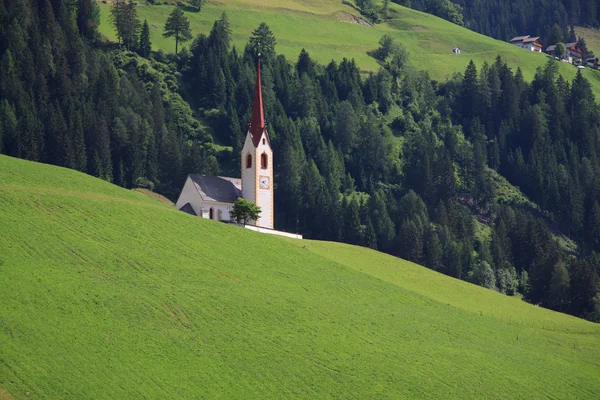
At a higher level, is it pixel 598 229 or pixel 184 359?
pixel 184 359

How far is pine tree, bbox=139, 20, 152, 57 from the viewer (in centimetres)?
17288

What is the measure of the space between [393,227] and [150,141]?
3254 cm

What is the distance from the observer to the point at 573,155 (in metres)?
192

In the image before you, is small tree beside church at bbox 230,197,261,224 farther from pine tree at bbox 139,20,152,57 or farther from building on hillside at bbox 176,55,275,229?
pine tree at bbox 139,20,152,57

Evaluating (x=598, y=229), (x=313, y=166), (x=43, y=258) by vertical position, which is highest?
(x=43, y=258)

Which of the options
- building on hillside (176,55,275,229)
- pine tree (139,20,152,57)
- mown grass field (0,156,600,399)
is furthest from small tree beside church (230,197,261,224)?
pine tree (139,20,152,57)

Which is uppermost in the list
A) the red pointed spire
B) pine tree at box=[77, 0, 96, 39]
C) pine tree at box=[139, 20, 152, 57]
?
pine tree at box=[77, 0, 96, 39]

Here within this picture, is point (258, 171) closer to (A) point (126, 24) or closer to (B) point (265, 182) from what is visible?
(B) point (265, 182)

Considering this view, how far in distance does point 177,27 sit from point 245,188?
2822 inches

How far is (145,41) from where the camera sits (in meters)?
173

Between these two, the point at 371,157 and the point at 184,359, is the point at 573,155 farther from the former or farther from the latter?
the point at 184,359

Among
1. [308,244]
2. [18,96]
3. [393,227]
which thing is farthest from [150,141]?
[308,244]

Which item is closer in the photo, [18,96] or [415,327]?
[415,327]

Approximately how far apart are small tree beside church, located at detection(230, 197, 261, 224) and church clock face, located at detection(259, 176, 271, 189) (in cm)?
626
